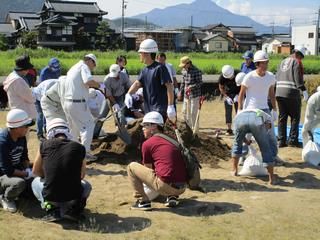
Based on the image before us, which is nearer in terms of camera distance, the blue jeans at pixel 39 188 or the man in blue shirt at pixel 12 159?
the blue jeans at pixel 39 188

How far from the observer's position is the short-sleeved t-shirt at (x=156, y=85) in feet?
19.4

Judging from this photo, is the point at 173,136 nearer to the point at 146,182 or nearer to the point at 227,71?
the point at 227,71

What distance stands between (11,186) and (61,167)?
0.80 meters

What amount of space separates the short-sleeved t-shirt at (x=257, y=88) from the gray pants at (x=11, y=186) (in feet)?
11.4

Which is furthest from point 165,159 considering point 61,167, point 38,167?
point 38,167

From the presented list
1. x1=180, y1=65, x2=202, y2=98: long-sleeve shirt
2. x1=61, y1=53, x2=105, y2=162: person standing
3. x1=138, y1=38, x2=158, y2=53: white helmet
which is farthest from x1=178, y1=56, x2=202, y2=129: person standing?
x1=138, y1=38, x2=158, y2=53: white helmet

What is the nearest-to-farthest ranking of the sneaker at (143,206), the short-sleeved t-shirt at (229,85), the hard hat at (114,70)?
the sneaker at (143,206) → the hard hat at (114,70) → the short-sleeved t-shirt at (229,85)

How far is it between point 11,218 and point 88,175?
199 centimetres

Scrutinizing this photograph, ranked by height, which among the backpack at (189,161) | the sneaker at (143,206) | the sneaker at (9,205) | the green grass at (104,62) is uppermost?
the green grass at (104,62)

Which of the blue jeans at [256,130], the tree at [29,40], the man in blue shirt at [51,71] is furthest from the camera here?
the tree at [29,40]

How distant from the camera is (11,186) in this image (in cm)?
485

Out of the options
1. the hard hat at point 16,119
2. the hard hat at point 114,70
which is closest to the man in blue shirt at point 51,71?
the hard hat at point 114,70

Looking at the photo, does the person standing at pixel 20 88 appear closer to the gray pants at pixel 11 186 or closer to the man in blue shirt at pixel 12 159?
the man in blue shirt at pixel 12 159

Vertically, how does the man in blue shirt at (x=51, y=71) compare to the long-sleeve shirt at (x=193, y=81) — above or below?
above
